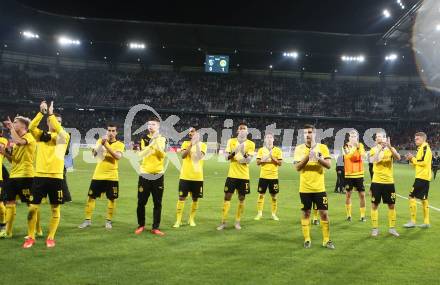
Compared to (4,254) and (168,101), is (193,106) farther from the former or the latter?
(4,254)

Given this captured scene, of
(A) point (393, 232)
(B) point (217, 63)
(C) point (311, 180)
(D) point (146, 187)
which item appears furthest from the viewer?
(B) point (217, 63)

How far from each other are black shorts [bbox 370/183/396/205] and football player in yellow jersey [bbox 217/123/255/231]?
2988 mm

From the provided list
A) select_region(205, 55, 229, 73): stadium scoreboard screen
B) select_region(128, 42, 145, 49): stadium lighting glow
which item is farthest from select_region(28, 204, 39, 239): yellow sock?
select_region(128, 42, 145, 49): stadium lighting glow

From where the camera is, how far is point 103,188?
9.80 metres

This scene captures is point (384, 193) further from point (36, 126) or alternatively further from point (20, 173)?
point (20, 173)

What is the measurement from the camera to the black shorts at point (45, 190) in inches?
305

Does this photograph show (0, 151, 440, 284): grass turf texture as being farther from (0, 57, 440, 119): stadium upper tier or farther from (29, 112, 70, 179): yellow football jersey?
(0, 57, 440, 119): stadium upper tier

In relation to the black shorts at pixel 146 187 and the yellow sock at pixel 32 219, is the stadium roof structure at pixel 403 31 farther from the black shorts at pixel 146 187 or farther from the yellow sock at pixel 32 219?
the yellow sock at pixel 32 219

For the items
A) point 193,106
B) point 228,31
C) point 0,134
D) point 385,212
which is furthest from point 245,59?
point 0,134

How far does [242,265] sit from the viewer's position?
7.02m

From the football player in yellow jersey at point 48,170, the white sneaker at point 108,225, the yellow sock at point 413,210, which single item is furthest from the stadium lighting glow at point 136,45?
the football player in yellow jersey at point 48,170

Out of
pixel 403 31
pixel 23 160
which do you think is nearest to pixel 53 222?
pixel 23 160

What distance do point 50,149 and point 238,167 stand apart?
4360mm

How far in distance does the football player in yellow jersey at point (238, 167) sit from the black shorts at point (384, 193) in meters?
2.99
